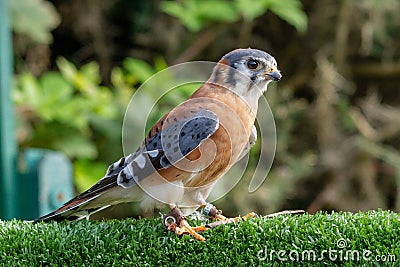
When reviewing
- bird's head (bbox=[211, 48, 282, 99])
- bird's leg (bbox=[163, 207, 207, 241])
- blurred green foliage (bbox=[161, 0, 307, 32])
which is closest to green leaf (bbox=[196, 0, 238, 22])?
blurred green foliage (bbox=[161, 0, 307, 32])

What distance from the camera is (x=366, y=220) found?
2.09 metres

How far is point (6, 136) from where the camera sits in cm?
379

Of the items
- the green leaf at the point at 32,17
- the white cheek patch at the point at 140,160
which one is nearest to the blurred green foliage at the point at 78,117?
the green leaf at the point at 32,17

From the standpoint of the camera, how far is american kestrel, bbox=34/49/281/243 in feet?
7.20

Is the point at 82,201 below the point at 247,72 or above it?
below

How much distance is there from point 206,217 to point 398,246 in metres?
0.66

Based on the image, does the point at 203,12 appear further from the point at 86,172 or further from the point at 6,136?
the point at 6,136

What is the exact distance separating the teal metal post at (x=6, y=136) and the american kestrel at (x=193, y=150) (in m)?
1.45

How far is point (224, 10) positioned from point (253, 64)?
2596 millimetres

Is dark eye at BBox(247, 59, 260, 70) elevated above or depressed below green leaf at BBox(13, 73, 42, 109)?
below

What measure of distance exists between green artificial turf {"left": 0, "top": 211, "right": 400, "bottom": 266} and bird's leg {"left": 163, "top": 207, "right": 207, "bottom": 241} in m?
0.02

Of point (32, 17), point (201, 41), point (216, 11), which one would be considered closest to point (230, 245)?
point (216, 11)

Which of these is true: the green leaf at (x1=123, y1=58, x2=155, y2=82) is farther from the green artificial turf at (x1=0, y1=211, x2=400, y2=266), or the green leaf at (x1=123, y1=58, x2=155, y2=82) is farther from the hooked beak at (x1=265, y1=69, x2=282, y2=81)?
the green artificial turf at (x1=0, y1=211, x2=400, y2=266)

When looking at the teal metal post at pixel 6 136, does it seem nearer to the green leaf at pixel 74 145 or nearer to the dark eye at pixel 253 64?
the green leaf at pixel 74 145
